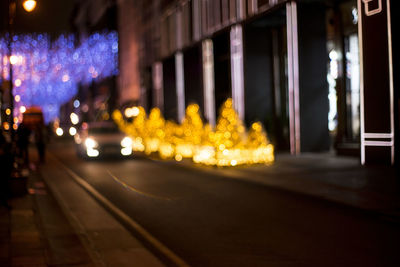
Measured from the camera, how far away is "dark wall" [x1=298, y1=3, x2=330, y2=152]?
2317cm

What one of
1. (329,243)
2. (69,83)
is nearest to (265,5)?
(329,243)

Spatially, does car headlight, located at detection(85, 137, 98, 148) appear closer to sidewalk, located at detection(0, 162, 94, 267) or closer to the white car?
the white car

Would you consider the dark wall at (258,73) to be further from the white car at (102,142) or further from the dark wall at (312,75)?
the white car at (102,142)

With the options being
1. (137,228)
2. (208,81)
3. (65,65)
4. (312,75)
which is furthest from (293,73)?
(65,65)

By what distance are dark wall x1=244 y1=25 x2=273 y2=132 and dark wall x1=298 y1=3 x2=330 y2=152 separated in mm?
A: 3894

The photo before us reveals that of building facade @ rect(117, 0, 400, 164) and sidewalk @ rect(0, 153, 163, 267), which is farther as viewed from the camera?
building facade @ rect(117, 0, 400, 164)

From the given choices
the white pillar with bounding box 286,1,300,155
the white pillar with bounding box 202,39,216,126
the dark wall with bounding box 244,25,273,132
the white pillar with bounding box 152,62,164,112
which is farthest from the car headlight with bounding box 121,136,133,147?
the white pillar with bounding box 152,62,164,112

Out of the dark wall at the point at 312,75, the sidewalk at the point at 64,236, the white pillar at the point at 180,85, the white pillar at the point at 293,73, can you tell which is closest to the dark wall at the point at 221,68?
the white pillar at the point at 180,85

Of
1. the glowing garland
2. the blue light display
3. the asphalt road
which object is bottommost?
the asphalt road

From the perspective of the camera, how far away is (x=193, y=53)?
36656 mm

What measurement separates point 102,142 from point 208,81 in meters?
10.1

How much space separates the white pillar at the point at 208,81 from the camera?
3198 cm

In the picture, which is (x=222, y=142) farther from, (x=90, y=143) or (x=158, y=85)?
(x=158, y=85)

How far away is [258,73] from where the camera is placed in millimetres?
27531
